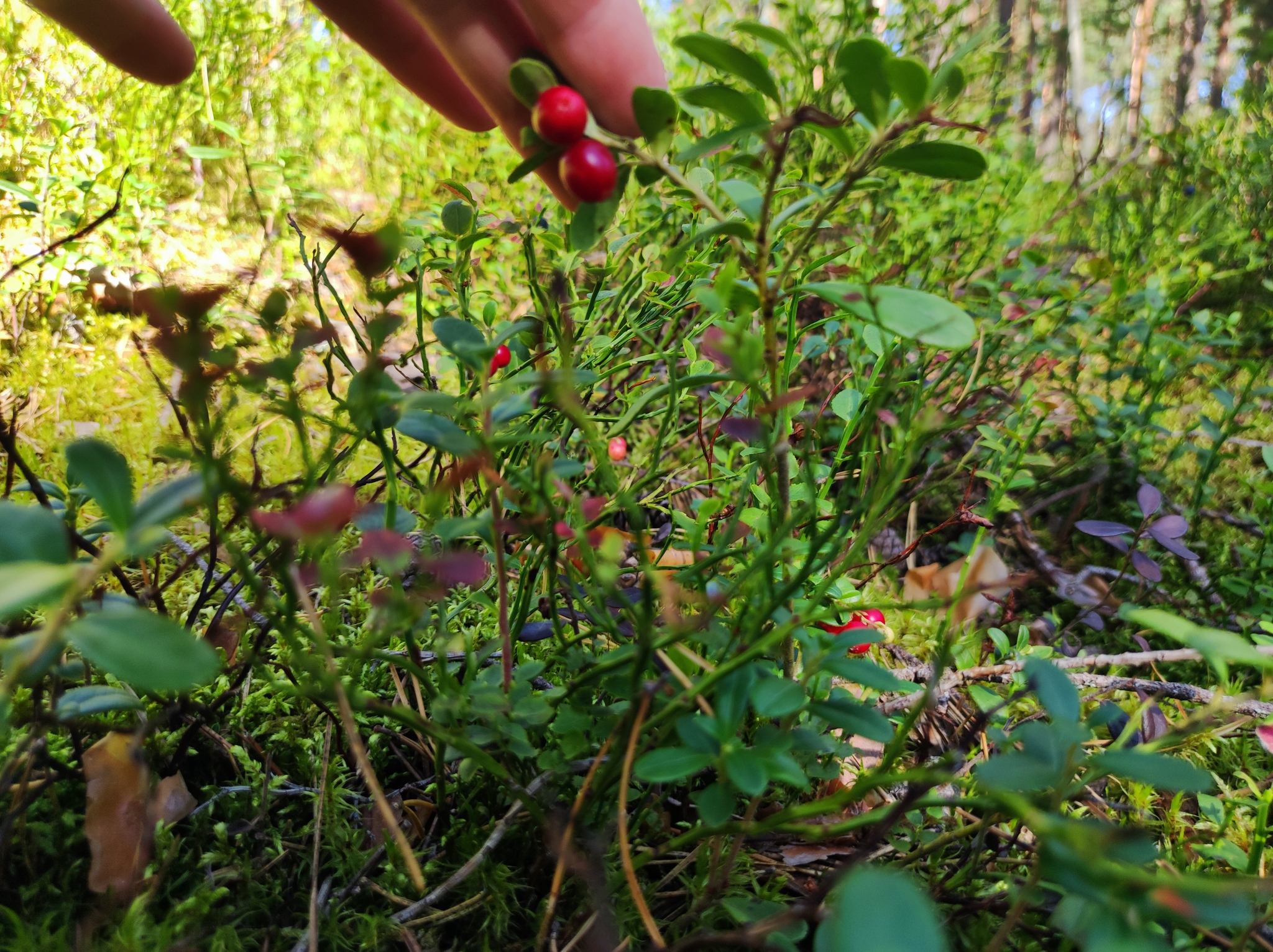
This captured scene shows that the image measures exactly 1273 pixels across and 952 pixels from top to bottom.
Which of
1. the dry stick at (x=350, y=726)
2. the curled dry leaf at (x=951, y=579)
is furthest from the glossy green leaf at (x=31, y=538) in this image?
the curled dry leaf at (x=951, y=579)

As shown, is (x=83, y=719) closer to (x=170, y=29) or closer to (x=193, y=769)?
(x=193, y=769)

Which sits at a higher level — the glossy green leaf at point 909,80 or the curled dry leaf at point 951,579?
the glossy green leaf at point 909,80

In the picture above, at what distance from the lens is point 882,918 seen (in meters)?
0.29

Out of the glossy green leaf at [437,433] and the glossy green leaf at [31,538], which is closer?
the glossy green leaf at [31,538]

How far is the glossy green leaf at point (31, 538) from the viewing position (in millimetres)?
348

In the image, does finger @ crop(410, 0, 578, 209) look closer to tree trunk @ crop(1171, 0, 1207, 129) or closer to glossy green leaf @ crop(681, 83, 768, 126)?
glossy green leaf @ crop(681, 83, 768, 126)

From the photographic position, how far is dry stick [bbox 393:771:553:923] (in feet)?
1.88

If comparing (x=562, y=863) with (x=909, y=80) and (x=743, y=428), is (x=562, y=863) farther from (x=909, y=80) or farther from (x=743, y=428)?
(x=909, y=80)

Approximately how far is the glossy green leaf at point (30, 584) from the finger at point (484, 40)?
2.34 ft

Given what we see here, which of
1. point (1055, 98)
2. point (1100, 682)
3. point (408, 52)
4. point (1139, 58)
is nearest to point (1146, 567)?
point (1100, 682)

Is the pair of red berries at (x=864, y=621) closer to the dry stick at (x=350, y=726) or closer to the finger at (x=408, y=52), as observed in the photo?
the dry stick at (x=350, y=726)

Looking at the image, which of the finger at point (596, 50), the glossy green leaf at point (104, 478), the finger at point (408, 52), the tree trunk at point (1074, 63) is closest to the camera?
the glossy green leaf at point (104, 478)

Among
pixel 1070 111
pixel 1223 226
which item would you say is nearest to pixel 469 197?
pixel 1223 226

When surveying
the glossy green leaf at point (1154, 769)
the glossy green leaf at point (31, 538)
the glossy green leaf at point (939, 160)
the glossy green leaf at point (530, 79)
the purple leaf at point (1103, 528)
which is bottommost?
the purple leaf at point (1103, 528)
